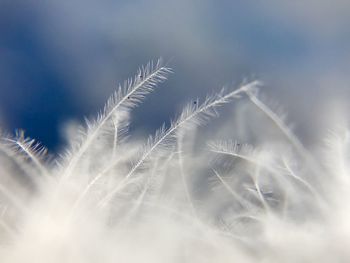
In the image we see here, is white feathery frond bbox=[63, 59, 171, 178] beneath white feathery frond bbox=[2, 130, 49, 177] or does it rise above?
above

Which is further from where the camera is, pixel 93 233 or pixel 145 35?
pixel 145 35

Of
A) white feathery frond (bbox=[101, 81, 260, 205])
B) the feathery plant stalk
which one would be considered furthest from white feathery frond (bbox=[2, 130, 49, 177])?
white feathery frond (bbox=[101, 81, 260, 205])

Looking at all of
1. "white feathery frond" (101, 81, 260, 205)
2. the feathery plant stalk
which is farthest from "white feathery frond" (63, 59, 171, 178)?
"white feathery frond" (101, 81, 260, 205)

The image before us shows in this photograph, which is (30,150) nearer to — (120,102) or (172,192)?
(120,102)

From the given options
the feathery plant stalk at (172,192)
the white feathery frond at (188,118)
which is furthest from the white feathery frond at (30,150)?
the white feathery frond at (188,118)

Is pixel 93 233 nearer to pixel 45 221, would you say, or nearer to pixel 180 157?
pixel 45 221

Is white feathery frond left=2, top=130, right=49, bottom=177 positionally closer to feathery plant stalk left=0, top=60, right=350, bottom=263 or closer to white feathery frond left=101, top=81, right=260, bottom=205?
feathery plant stalk left=0, top=60, right=350, bottom=263

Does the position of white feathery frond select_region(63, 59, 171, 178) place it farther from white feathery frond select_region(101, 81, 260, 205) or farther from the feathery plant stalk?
white feathery frond select_region(101, 81, 260, 205)

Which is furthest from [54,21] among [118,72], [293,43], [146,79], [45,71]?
[293,43]

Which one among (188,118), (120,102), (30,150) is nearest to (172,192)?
(188,118)
